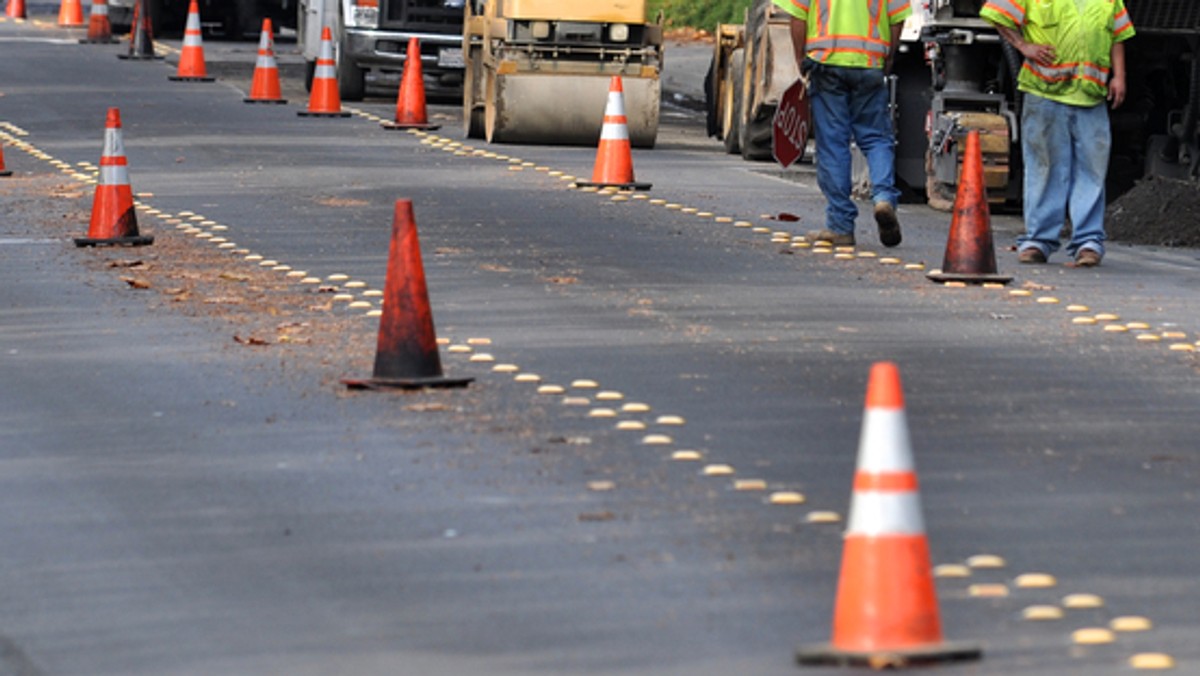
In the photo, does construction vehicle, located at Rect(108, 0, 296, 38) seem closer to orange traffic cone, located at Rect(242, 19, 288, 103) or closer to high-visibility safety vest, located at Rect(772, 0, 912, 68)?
orange traffic cone, located at Rect(242, 19, 288, 103)

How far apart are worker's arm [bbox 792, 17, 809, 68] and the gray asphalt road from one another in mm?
1086

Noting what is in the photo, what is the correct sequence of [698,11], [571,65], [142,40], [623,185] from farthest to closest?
[698,11], [142,40], [571,65], [623,185]

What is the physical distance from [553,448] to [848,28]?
6113mm

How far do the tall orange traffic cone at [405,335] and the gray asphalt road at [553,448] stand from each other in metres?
0.16

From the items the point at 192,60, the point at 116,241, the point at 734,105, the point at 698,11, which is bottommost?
the point at 192,60

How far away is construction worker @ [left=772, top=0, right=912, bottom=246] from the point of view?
1416 centimetres

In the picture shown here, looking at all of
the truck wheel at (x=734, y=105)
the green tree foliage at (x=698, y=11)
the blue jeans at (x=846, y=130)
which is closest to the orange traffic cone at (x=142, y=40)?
the green tree foliage at (x=698, y=11)

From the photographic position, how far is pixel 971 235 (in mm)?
12977

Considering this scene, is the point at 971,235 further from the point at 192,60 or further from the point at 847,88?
the point at 192,60

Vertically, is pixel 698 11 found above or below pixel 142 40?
above

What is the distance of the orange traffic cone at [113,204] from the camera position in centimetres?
Answer: 1418

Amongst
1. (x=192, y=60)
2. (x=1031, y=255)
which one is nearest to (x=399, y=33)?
(x=192, y=60)

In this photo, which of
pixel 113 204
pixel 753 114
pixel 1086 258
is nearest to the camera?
pixel 1086 258

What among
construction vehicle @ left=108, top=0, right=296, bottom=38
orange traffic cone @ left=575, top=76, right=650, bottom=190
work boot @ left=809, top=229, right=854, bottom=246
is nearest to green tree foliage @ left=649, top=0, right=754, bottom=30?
construction vehicle @ left=108, top=0, right=296, bottom=38
